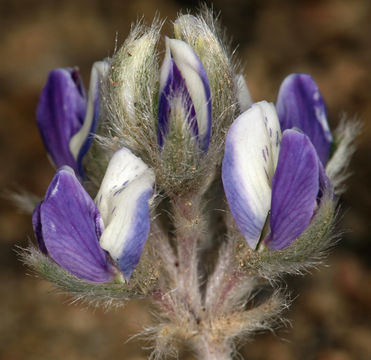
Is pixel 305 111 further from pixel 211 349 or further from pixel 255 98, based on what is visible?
pixel 255 98

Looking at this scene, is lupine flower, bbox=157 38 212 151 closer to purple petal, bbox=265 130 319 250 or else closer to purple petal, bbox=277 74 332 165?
purple petal, bbox=265 130 319 250

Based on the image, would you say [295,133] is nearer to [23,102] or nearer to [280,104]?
[280,104]

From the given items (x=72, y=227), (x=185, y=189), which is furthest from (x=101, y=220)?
(x=185, y=189)

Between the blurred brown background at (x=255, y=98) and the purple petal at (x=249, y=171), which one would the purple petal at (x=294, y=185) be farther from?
the blurred brown background at (x=255, y=98)

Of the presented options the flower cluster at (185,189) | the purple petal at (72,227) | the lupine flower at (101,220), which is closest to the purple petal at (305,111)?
the flower cluster at (185,189)

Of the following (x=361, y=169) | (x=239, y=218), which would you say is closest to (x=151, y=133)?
(x=239, y=218)

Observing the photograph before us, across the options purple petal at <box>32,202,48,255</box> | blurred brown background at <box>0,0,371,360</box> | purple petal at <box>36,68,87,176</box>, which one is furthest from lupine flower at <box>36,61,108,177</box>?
blurred brown background at <box>0,0,371,360</box>
